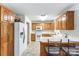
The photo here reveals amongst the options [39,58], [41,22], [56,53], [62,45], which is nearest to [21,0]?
[39,58]

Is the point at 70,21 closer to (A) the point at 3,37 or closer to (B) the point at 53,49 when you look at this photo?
(B) the point at 53,49

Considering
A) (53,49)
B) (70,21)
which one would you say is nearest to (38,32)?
(70,21)

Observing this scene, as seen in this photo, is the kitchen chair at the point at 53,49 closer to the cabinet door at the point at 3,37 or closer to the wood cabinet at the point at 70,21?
the wood cabinet at the point at 70,21

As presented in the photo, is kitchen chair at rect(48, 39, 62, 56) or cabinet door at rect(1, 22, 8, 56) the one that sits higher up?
cabinet door at rect(1, 22, 8, 56)

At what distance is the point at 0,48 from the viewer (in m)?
3.77

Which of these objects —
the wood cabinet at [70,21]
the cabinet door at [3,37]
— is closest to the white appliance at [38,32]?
the wood cabinet at [70,21]

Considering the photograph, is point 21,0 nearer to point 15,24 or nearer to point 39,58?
Answer: point 39,58

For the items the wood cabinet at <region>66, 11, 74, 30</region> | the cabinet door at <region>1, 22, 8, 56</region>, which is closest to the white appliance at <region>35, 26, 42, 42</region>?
the wood cabinet at <region>66, 11, 74, 30</region>

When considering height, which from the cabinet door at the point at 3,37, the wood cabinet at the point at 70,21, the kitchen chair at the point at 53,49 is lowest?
the kitchen chair at the point at 53,49

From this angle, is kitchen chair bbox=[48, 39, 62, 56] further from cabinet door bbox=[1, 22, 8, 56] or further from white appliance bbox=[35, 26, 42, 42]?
white appliance bbox=[35, 26, 42, 42]

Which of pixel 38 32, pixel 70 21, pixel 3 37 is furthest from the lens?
pixel 38 32

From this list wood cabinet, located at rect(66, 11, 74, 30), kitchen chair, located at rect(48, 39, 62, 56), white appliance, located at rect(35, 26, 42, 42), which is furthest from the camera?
white appliance, located at rect(35, 26, 42, 42)

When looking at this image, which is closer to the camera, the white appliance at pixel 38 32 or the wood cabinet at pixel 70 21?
the wood cabinet at pixel 70 21

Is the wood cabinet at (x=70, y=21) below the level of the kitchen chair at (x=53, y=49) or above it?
above
